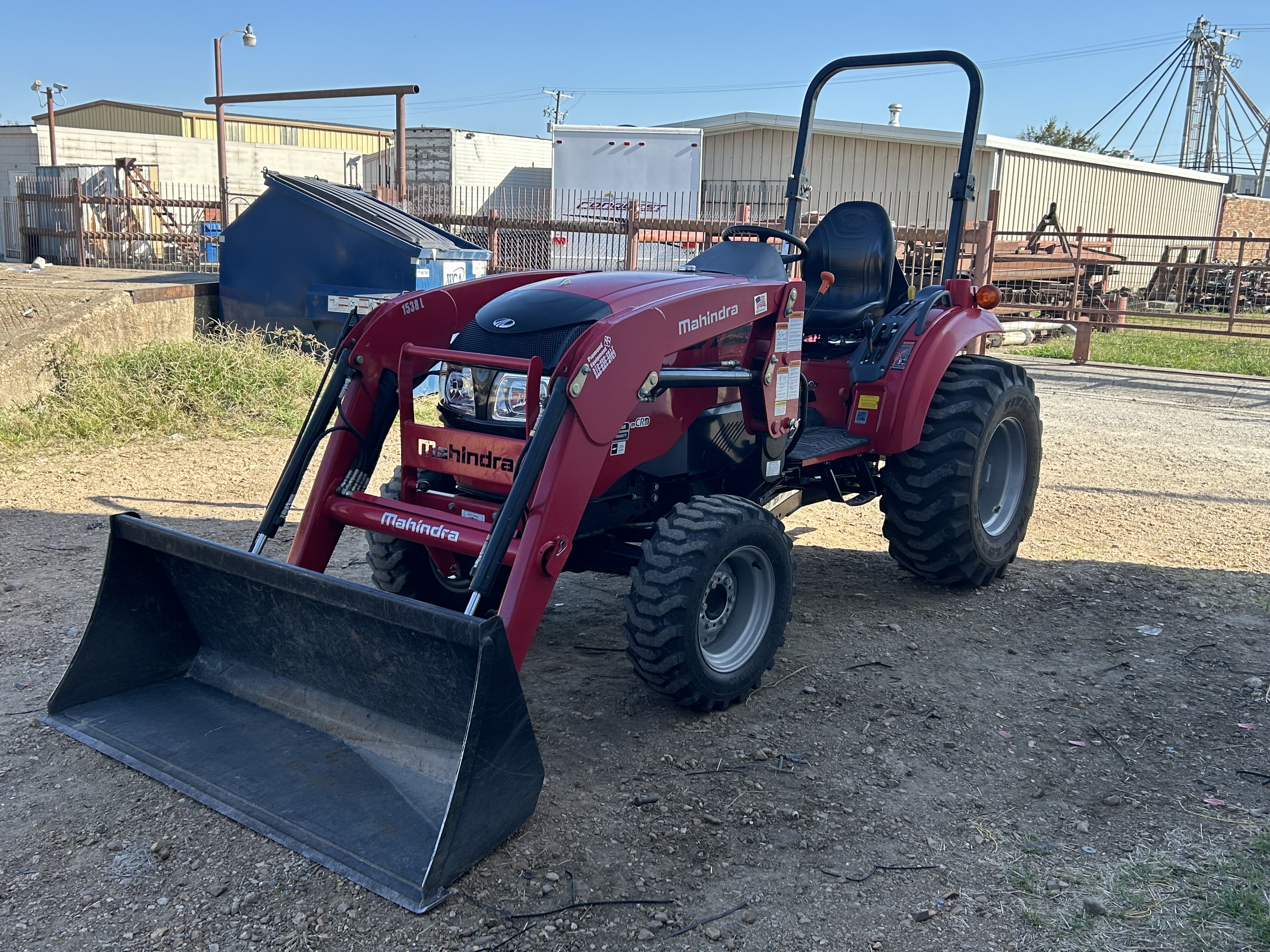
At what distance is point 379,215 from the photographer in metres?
9.62

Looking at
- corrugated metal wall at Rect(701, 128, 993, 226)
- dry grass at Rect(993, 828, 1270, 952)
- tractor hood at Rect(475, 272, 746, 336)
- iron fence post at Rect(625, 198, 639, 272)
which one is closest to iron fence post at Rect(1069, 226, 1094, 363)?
iron fence post at Rect(625, 198, 639, 272)

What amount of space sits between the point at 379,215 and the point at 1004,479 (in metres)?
6.20

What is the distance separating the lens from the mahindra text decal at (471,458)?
3576 millimetres

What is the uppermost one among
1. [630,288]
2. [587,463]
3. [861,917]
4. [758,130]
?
[758,130]

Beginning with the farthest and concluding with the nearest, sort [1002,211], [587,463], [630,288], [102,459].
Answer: [1002,211] → [102,459] → [630,288] → [587,463]

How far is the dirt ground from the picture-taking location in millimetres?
2666

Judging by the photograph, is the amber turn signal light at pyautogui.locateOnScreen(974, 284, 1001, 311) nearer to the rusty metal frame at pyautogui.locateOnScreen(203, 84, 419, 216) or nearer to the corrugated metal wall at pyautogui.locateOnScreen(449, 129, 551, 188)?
the rusty metal frame at pyautogui.locateOnScreen(203, 84, 419, 216)

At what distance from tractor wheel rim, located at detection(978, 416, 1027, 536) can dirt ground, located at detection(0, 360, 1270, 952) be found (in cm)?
31

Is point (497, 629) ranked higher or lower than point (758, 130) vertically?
lower

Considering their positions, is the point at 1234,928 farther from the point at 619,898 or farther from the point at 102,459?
the point at 102,459

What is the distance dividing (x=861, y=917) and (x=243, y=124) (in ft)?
153

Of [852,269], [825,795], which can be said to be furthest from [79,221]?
[825,795]

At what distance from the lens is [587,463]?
3350mm

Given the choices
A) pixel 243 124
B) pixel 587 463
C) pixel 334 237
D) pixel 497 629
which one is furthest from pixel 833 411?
pixel 243 124
